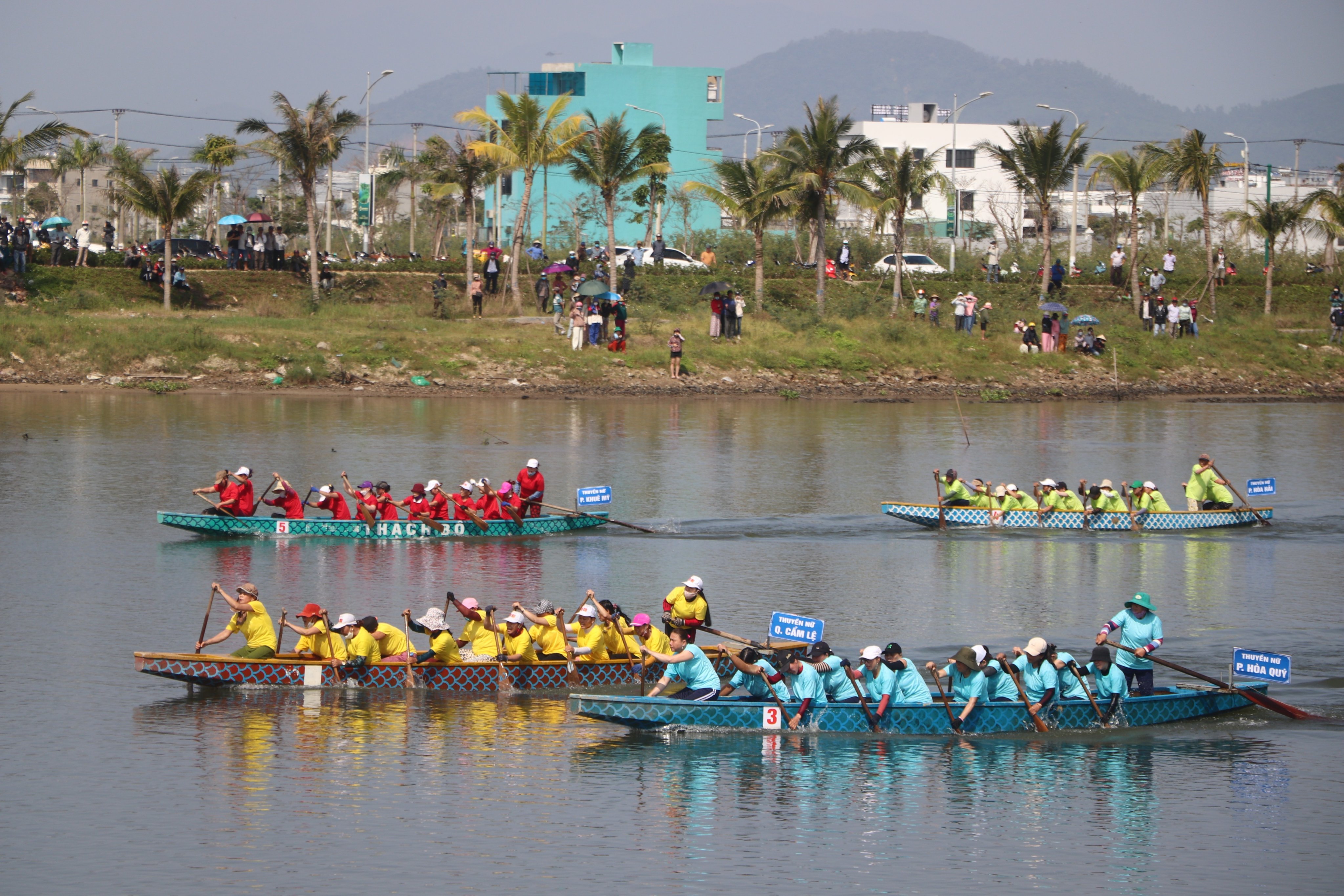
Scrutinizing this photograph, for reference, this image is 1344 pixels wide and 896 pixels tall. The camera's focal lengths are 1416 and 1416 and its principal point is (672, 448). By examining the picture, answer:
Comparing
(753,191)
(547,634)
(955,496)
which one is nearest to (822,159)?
(753,191)

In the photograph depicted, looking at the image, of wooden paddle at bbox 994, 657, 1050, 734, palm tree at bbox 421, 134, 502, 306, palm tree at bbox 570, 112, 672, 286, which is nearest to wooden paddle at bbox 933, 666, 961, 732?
wooden paddle at bbox 994, 657, 1050, 734

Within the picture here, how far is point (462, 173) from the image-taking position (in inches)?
2005

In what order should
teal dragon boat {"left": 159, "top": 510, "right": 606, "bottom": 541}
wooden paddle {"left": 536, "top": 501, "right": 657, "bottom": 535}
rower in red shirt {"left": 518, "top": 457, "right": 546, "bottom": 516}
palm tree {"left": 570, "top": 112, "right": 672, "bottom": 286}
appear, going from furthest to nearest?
palm tree {"left": 570, "top": 112, "right": 672, "bottom": 286}, wooden paddle {"left": 536, "top": 501, "right": 657, "bottom": 535}, rower in red shirt {"left": 518, "top": 457, "right": 546, "bottom": 516}, teal dragon boat {"left": 159, "top": 510, "right": 606, "bottom": 541}

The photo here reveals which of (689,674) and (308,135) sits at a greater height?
(308,135)

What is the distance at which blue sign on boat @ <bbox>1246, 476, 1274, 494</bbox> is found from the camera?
2845 cm

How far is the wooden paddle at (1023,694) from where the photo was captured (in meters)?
15.8

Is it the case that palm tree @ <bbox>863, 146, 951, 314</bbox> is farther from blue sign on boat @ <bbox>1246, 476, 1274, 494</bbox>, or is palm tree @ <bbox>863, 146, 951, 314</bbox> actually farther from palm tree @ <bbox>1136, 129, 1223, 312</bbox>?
blue sign on boat @ <bbox>1246, 476, 1274, 494</bbox>

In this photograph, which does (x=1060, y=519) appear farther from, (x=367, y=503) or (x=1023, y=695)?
(x=367, y=503)

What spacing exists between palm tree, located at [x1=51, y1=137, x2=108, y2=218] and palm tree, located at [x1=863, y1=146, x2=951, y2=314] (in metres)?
34.0

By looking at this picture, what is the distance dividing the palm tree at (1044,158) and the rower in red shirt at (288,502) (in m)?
33.0

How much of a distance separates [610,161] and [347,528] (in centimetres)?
2453

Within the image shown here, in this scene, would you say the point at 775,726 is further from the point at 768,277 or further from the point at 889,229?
the point at 889,229

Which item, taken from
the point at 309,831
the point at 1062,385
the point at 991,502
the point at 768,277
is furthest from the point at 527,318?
the point at 309,831

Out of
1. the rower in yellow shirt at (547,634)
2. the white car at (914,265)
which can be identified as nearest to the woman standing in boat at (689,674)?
the rower in yellow shirt at (547,634)
